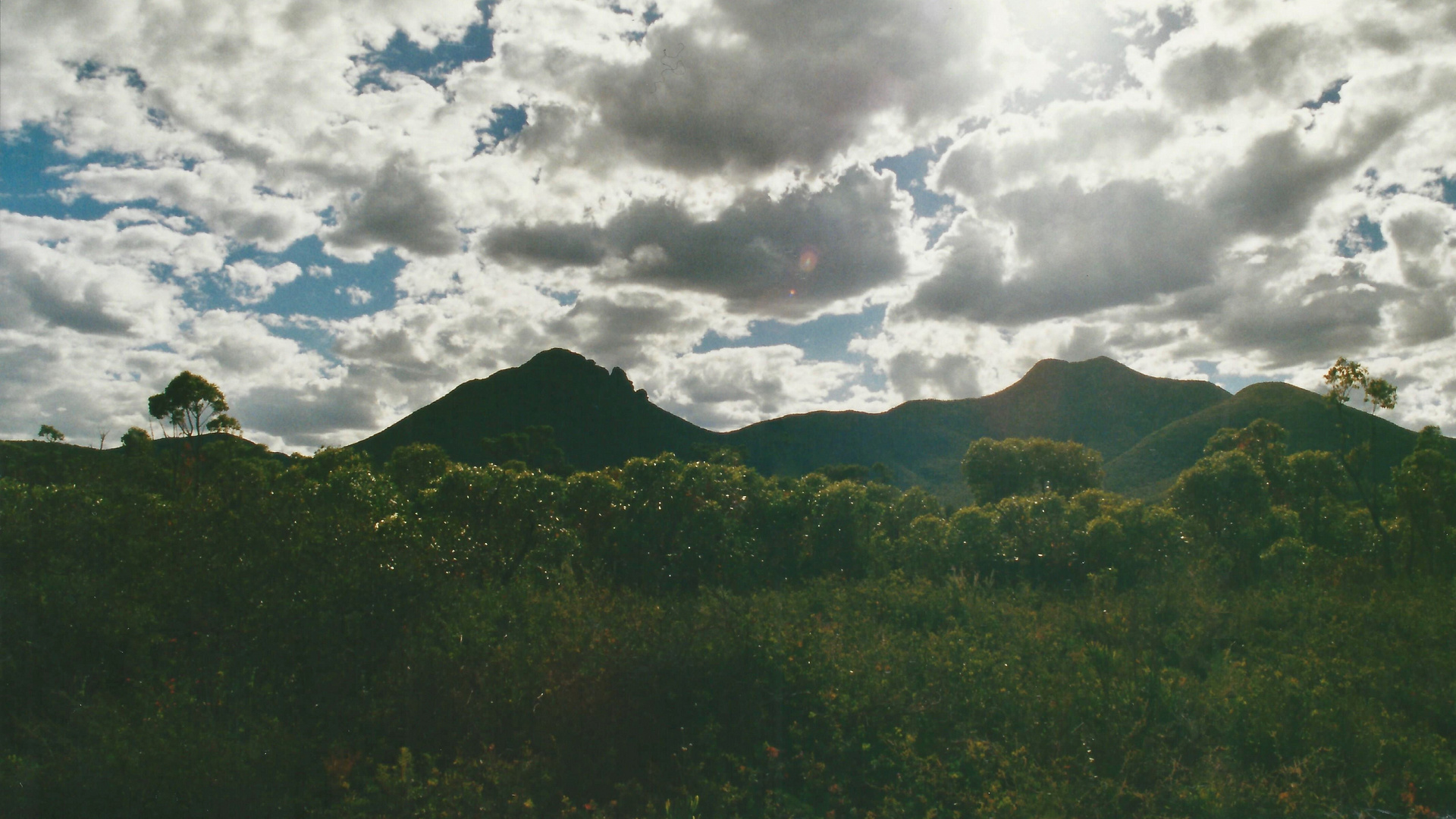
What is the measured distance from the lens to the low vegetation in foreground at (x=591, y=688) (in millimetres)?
7355

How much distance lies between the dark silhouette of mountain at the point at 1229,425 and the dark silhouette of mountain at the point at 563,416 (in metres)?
69.1

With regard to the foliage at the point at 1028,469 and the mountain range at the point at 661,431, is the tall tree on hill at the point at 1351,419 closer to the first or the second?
the foliage at the point at 1028,469

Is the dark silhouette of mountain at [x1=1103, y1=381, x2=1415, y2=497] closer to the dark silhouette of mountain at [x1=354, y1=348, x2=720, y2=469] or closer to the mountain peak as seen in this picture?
the dark silhouette of mountain at [x1=354, y1=348, x2=720, y2=469]

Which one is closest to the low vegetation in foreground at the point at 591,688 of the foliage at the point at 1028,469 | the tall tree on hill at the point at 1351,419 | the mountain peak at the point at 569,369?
the tall tree on hill at the point at 1351,419

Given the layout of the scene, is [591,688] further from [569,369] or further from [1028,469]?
[569,369]

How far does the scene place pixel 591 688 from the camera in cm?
881

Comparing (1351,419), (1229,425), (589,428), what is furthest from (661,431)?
(1351,419)

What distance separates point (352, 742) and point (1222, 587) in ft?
66.4

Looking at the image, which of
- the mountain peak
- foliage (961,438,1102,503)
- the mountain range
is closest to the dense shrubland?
foliage (961,438,1102,503)

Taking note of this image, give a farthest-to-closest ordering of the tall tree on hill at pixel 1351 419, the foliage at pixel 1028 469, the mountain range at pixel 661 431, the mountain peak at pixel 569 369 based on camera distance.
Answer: the mountain peak at pixel 569 369, the mountain range at pixel 661 431, the foliage at pixel 1028 469, the tall tree on hill at pixel 1351 419

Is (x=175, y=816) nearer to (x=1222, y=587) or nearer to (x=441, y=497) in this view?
(x=441, y=497)

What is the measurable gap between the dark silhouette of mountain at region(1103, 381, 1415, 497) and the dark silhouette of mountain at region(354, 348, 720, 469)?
69.1 m

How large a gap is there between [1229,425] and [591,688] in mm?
151170

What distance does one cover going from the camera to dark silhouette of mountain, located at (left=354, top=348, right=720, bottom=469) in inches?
5221
